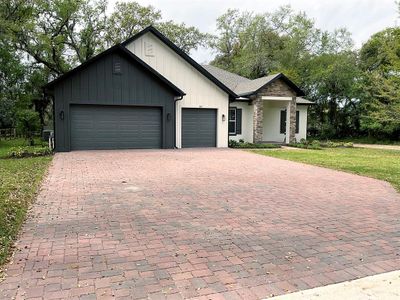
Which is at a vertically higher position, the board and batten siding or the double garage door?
the board and batten siding

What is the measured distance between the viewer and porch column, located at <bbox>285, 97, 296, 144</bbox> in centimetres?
2155

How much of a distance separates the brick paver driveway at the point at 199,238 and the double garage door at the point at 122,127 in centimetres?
793

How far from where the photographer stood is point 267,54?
3109cm

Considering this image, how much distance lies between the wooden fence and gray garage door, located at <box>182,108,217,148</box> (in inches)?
690

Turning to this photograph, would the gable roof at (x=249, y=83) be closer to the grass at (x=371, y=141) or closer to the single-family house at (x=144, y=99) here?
the single-family house at (x=144, y=99)

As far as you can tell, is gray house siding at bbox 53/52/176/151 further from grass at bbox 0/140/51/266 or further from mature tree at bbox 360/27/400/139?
mature tree at bbox 360/27/400/139

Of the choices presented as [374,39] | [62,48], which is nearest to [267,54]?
[374,39]

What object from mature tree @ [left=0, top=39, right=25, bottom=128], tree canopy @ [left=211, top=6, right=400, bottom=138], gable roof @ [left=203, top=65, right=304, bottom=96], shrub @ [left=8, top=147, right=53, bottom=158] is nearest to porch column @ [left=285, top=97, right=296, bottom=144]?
gable roof @ [left=203, top=65, right=304, bottom=96]

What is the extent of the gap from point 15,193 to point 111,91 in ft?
32.3

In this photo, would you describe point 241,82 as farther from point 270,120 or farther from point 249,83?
point 270,120

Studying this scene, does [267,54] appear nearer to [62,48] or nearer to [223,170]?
[62,48]

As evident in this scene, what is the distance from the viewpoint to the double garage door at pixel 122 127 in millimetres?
15656

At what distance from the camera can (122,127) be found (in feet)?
53.6

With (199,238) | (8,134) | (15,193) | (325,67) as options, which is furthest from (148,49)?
(8,134)
